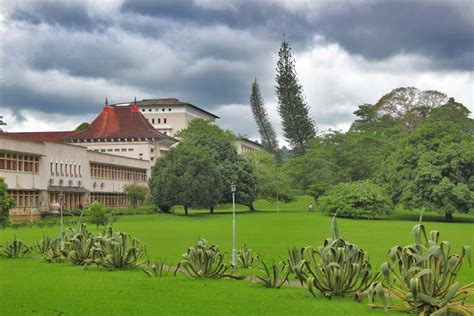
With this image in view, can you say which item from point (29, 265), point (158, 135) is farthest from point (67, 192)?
point (29, 265)

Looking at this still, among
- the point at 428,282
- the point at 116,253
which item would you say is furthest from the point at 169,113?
the point at 428,282

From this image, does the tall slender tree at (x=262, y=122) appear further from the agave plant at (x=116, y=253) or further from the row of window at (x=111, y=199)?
the agave plant at (x=116, y=253)

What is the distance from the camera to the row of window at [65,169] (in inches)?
2239

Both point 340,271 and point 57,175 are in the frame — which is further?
point 57,175

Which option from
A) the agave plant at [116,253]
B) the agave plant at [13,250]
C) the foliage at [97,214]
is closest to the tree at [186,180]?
the foliage at [97,214]

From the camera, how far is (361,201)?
173ft

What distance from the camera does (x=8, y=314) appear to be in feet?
36.4

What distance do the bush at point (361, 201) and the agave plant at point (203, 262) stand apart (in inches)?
1444

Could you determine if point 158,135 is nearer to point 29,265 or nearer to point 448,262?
point 29,265

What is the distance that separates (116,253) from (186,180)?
37.6 meters

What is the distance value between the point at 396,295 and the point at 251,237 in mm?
20249

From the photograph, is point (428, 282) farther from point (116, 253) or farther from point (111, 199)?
point (111, 199)

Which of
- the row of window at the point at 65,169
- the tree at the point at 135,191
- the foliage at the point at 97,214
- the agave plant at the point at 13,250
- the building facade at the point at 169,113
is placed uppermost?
the building facade at the point at 169,113

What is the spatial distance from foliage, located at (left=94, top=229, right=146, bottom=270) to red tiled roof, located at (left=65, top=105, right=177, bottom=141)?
206ft
